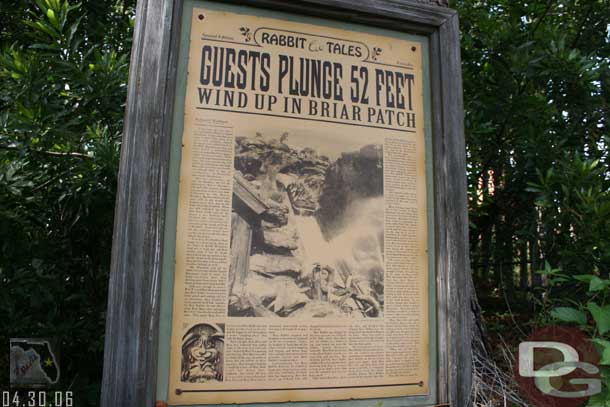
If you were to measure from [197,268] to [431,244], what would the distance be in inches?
38.3

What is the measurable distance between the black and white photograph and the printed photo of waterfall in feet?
0.33

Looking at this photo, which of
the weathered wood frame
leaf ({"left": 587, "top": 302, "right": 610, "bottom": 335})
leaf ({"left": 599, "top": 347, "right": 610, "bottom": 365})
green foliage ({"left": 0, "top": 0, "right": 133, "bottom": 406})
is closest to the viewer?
the weathered wood frame

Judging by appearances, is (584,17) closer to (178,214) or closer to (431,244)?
(431,244)

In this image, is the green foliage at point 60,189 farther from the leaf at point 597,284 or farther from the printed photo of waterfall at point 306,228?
the leaf at point 597,284

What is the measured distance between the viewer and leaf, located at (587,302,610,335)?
95.1 inches

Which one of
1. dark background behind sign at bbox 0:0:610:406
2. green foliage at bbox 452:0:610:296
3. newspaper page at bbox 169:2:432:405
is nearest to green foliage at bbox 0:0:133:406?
dark background behind sign at bbox 0:0:610:406

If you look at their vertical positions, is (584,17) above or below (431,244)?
above

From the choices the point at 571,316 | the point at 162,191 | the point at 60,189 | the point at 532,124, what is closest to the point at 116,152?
the point at 60,189

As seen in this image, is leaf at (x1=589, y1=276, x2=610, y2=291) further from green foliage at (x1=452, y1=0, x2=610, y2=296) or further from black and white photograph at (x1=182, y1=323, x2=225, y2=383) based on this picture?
black and white photograph at (x1=182, y1=323, x2=225, y2=383)

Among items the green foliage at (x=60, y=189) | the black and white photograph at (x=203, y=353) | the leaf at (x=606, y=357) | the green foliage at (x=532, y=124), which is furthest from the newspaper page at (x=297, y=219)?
the green foliage at (x=532, y=124)

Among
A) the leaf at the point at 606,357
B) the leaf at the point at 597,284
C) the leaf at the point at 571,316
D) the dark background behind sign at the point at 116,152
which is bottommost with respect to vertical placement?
the leaf at the point at 606,357

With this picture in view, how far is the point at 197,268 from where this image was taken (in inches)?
74.6

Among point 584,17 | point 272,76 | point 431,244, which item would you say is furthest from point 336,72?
point 584,17

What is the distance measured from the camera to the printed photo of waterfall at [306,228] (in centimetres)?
195
